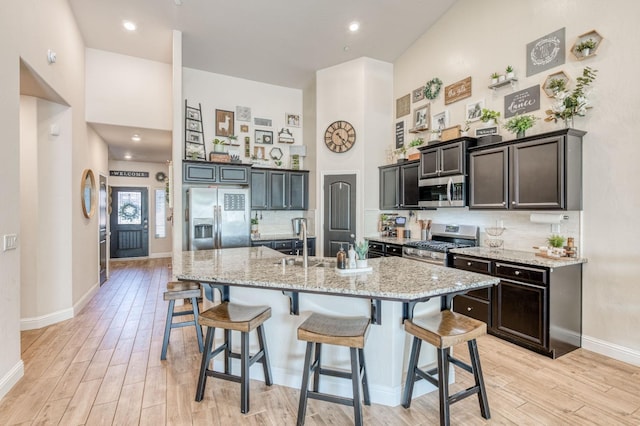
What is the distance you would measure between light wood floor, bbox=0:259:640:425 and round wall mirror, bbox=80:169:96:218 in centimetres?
194

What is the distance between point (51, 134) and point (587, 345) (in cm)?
650

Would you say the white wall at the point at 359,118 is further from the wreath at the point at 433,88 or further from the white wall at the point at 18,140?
the white wall at the point at 18,140

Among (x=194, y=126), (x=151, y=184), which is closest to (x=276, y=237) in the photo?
(x=194, y=126)

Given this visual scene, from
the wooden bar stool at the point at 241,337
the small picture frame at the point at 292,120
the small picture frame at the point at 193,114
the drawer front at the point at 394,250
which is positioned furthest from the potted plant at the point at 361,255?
the small picture frame at the point at 292,120

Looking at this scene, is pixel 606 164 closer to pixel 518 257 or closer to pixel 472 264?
pixel 518 257

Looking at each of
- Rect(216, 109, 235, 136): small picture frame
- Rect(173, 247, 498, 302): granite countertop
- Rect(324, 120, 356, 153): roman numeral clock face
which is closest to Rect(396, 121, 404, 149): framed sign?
Rect(324, 120, 356, 153): roman numeral clock face

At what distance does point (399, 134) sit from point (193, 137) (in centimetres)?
361

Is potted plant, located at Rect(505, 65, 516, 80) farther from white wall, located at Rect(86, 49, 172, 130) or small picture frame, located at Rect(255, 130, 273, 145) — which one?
white wall, located at Rect(86, 49, 172, 130)

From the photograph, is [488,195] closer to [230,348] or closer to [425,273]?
[425,273]

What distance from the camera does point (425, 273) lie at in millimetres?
2461

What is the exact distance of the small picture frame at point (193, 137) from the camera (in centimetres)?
558

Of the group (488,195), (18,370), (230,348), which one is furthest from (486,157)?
(18,370)

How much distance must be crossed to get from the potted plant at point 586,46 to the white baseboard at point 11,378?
19.1ft

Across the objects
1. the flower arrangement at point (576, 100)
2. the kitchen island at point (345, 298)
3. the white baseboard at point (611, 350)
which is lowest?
the white baseboard at point (611, 350)
